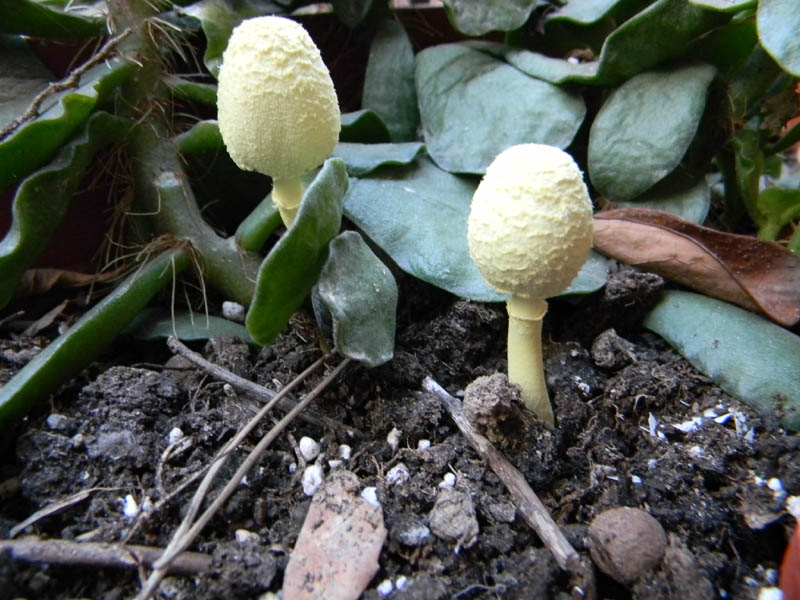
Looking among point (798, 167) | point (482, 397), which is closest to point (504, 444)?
point (482, 397)

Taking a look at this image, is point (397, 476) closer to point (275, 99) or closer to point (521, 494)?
point (521, 494)

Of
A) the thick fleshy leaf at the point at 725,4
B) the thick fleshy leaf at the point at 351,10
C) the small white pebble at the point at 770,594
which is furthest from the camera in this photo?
the thick fleshy leaf at the point at 351,10

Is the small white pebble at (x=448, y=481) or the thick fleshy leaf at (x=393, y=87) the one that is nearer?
the small white pebble at (x=448, y=481)

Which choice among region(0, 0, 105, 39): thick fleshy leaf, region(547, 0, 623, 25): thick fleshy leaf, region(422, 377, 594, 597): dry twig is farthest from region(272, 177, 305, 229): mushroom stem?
region(547, 0, 623, 25): thick fleshy leaf

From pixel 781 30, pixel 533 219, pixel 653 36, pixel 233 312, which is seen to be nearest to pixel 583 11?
pixel 653 36

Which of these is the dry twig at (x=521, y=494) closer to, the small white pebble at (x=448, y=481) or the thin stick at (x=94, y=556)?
the small white pebble at (x=448, y=481)

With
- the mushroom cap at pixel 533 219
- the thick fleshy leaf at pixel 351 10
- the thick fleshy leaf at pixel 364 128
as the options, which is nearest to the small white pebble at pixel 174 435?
the mushroom cap at pixel 533 219
